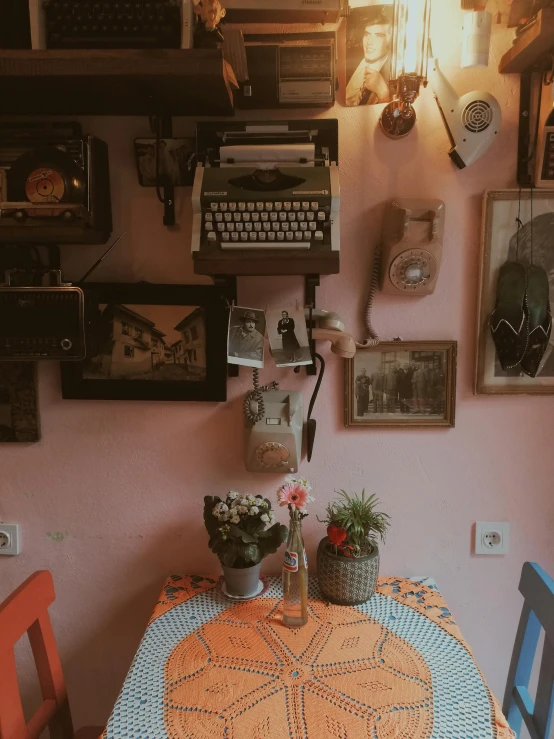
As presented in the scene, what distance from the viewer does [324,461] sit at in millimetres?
1536

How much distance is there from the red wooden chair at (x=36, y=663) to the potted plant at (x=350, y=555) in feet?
2.17

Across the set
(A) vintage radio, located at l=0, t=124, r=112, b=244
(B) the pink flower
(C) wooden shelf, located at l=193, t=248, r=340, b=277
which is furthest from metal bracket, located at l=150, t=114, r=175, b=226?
(B) the pink flower

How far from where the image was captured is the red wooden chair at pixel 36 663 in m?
1.07

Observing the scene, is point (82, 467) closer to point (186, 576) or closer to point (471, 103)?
point (186, 576)

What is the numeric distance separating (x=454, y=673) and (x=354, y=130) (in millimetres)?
1299

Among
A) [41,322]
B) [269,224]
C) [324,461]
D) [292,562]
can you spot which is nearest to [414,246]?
[269,224]

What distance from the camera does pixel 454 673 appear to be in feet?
3.78

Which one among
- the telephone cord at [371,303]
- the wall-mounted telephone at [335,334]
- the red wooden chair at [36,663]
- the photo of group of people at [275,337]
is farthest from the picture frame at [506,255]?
the red wooden chair at [36,663]

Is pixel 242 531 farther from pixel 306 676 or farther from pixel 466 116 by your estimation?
pixel 466 116

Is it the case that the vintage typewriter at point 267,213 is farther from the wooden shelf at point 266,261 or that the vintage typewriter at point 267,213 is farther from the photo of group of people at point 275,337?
the photo of group of people at point 275,337

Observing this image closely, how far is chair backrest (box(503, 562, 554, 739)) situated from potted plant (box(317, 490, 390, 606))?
1.15 feet

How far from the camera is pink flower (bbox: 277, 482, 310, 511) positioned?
1291mm

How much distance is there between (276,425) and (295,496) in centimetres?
20

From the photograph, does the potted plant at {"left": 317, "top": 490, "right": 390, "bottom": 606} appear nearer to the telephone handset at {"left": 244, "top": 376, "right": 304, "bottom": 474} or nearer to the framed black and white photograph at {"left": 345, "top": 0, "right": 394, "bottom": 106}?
the telephone handset at {"left": 244, "top": 376, "right": 304, "bottom": 474}
